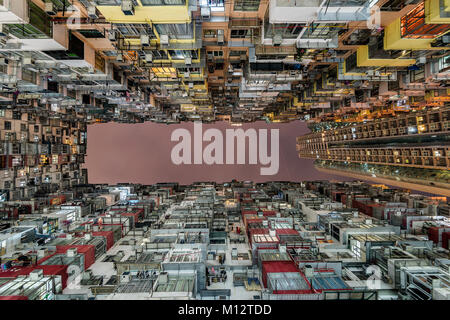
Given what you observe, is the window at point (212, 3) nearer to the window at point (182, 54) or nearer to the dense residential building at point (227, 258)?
the window at point (182, 54)

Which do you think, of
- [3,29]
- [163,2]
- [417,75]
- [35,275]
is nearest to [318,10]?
[163,2]

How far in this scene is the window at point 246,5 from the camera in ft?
53.6

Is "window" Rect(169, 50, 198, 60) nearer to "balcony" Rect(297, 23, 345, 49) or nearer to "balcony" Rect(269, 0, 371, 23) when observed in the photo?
"balcony" Rect(297, 23, 345, 49)

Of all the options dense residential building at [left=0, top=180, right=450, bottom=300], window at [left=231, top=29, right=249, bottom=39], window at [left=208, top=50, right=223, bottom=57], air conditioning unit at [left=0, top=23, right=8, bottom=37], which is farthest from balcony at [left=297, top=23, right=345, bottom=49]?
air conditioning unit at [left=0, top=23, right=8, bottom=37]

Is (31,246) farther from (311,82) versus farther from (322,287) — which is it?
(311,82)

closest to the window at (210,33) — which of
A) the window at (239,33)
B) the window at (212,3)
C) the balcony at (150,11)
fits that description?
the window at (239,33)

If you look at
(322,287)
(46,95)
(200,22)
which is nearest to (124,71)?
(46,95)

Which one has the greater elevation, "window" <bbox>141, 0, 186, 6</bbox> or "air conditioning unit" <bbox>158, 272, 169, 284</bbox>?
"window" <bbox>141, 0, 186, 6</bbox>

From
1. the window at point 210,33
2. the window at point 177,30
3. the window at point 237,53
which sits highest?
the window at point 237,53

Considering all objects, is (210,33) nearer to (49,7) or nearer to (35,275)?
(49,7)

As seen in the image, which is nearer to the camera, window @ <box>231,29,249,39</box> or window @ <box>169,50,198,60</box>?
window @ <box>231,29,249,39</box>

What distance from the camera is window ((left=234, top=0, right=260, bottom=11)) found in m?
16.3

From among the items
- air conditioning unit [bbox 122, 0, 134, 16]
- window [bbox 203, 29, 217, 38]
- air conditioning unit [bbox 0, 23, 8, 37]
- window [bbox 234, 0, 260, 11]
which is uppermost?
window [bbox 203, 29, 217, 38]
